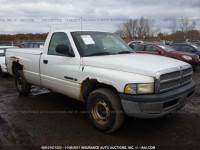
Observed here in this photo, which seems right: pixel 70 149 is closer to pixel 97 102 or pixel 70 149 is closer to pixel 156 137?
pixel 97 102

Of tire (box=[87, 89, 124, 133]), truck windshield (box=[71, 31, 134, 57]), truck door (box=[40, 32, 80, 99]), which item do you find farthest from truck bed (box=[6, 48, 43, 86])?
tire (box=[87, 89, 124, 133])

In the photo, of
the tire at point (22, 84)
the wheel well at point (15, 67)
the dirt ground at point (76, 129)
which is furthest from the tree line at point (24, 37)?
the dirt ground at point (76, 129)

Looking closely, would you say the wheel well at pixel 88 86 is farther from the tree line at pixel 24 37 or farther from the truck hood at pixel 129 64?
the tree line at pixel 24 37

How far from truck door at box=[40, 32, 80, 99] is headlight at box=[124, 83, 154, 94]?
47.5 inches

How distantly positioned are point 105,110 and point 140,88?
2.70 ft

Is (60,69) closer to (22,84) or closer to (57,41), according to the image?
(57,41)

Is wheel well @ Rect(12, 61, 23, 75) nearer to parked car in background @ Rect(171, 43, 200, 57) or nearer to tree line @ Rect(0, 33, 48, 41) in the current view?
parked car in background @ Rect(171, 43, 200, 57)

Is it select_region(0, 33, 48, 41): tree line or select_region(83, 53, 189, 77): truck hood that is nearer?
select_region(83, 53, 189, 77): truck hood

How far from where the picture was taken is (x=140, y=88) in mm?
3162

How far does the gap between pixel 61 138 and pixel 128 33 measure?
167 ft

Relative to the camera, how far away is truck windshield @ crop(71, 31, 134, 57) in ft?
13.6

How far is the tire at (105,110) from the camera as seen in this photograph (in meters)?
3.40

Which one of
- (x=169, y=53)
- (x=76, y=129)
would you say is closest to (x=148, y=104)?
(x=76, y=129)

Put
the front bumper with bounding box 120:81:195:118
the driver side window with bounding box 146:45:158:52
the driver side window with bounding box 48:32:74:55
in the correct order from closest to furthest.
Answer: the front bumper with bounding box 120:81:195:118 → the driver side window with bounding box 48:32:74:55 → the driver side window with bounding box 146:45:158:52
